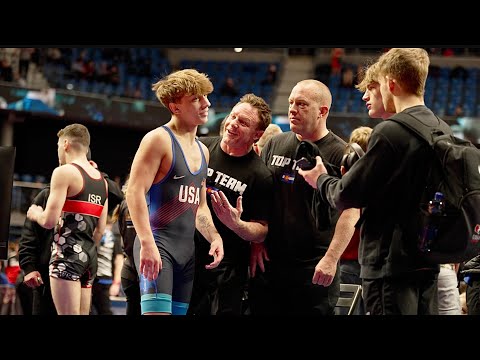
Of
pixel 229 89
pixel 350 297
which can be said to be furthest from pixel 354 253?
pixel 229 89

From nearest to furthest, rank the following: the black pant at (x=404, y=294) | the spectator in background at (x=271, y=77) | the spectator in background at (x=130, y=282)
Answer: the black pant at (x=404, y=294) < the spectator in background at (x=130, y=282) < the spectator in background at (x=271, y=77)

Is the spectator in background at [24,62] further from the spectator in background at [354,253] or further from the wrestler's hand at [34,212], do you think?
the spectator in background at [354,253]

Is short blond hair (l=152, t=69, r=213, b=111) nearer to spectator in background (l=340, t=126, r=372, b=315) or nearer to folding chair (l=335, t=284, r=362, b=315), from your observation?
spectator in background (l=340, t=126, r=372, b=315)

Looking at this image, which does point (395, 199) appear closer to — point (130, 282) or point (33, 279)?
point (130, 282)

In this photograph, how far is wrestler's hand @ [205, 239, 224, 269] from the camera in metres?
3.75

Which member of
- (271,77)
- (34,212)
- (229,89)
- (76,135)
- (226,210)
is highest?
(271,77)

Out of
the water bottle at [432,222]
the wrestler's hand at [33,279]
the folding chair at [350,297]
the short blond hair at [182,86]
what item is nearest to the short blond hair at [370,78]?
the water bottle at [432,222]

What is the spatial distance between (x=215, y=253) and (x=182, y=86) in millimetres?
912

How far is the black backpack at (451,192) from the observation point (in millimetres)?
2900

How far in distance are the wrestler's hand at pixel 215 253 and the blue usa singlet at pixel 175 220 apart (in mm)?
124

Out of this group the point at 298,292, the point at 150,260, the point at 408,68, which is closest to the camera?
the point at 408,68

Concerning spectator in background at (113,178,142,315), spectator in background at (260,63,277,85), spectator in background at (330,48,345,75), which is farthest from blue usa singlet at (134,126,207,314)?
spectator in background at (260,63,277,85)

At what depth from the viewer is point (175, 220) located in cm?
367
